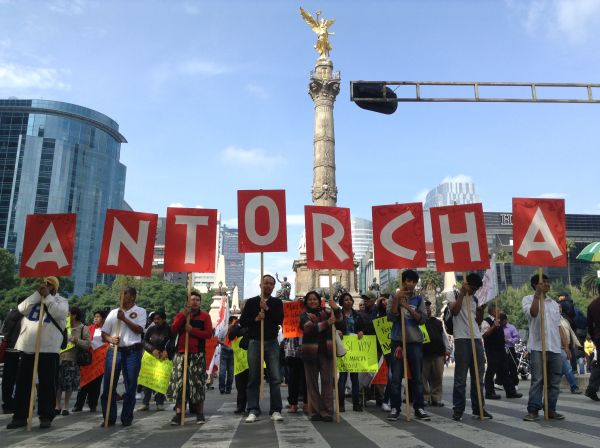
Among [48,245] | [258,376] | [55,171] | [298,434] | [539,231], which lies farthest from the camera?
[55,171]

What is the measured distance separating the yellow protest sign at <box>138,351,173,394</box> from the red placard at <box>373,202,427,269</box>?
3589 millimetres

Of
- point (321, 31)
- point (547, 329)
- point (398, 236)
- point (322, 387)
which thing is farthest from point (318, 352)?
point (321, 31)

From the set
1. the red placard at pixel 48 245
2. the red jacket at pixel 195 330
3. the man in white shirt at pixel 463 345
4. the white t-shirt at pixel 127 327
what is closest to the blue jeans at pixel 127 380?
the white t-shirt at pixel 127 327

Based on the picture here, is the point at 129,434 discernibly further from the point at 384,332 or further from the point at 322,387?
the point at 384,332

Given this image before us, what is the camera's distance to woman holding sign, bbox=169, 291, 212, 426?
23.2 feet

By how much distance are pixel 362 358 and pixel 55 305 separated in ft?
15.1

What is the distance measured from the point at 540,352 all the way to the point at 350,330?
3.15 m

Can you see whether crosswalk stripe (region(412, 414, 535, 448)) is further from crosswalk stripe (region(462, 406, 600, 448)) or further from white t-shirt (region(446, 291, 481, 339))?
white t-shirt (region(446, 291, 481, 339))

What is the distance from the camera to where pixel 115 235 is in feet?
24.5

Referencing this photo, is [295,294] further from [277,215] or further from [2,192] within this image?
[2,192]

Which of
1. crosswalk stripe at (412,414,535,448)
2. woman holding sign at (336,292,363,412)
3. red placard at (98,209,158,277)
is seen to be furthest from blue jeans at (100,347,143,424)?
crosswalk stripe at (412,414,535,448)

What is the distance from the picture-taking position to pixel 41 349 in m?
6.89

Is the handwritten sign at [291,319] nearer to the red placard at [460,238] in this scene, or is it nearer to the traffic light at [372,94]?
the red placard at [460,238]

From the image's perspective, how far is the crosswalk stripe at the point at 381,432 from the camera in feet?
16.5
